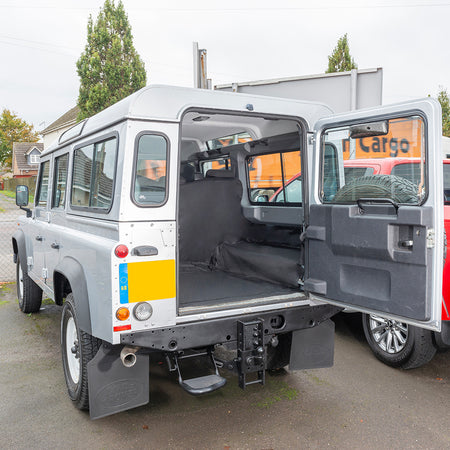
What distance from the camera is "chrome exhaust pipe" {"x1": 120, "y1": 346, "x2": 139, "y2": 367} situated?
3033mm

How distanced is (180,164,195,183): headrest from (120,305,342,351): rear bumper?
286 cm

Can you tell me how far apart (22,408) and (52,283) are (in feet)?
3.60

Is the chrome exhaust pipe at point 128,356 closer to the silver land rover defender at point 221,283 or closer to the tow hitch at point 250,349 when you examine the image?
the silver land rover defender at point 221,283

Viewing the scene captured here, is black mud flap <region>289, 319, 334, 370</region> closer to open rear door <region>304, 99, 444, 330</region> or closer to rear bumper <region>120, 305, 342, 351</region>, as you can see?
rear bumper <region>120, 305, 342, 351</region>

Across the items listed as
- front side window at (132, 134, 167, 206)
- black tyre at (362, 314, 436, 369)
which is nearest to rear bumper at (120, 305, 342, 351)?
front side window at (132, 134, 167, 206)

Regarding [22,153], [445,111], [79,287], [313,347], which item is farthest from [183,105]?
[22,153]

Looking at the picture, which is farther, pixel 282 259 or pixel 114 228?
pixel 282 259

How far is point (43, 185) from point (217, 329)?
3268 mm

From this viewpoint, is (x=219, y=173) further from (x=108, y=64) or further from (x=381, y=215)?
(x=108, y=64)

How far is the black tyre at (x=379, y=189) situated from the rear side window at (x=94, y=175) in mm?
1570

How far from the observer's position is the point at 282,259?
13.4 ft

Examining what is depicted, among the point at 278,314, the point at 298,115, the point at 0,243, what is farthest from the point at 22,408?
the point at 0,243

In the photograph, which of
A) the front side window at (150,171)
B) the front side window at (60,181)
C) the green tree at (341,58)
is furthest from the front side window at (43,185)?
the green tree at (341,58)

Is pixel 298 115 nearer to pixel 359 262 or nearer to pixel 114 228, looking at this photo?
pixel 359 262
